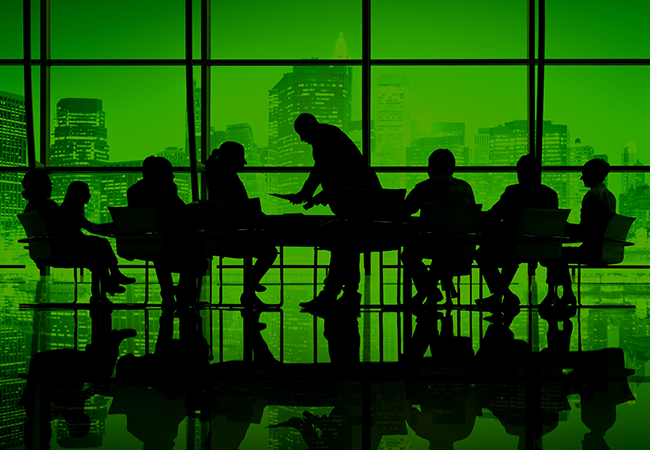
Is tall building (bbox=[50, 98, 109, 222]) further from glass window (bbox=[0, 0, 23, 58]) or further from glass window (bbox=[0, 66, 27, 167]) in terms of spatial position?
glass window (bbox=[0, 0, 23, 58])

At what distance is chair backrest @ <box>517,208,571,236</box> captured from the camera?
13.6ft

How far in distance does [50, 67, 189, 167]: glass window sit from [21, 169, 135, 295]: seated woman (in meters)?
3.63

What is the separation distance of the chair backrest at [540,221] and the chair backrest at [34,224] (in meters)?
3.32

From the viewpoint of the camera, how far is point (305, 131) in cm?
454

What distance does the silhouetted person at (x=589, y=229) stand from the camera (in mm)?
4480

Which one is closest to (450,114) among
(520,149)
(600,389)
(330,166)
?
(520,149)

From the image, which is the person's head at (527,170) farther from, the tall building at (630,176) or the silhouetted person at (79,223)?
the tall building at (630,176)

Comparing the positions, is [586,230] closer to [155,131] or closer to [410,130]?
[410,130]

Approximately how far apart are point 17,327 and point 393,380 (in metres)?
2.44

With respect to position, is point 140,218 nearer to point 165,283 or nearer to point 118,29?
point 165,283

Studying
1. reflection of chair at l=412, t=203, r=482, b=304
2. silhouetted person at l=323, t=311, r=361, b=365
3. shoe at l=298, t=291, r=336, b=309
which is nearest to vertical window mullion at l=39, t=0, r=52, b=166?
shoe at l=298, t=291, r=336, b=309

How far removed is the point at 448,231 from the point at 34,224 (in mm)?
2917

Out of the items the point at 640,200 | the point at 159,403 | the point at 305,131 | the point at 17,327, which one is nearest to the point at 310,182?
the point at 305,131

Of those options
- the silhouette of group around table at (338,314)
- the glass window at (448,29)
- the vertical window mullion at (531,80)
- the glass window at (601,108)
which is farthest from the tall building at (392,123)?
the silhouette of group around table at (338,314)
